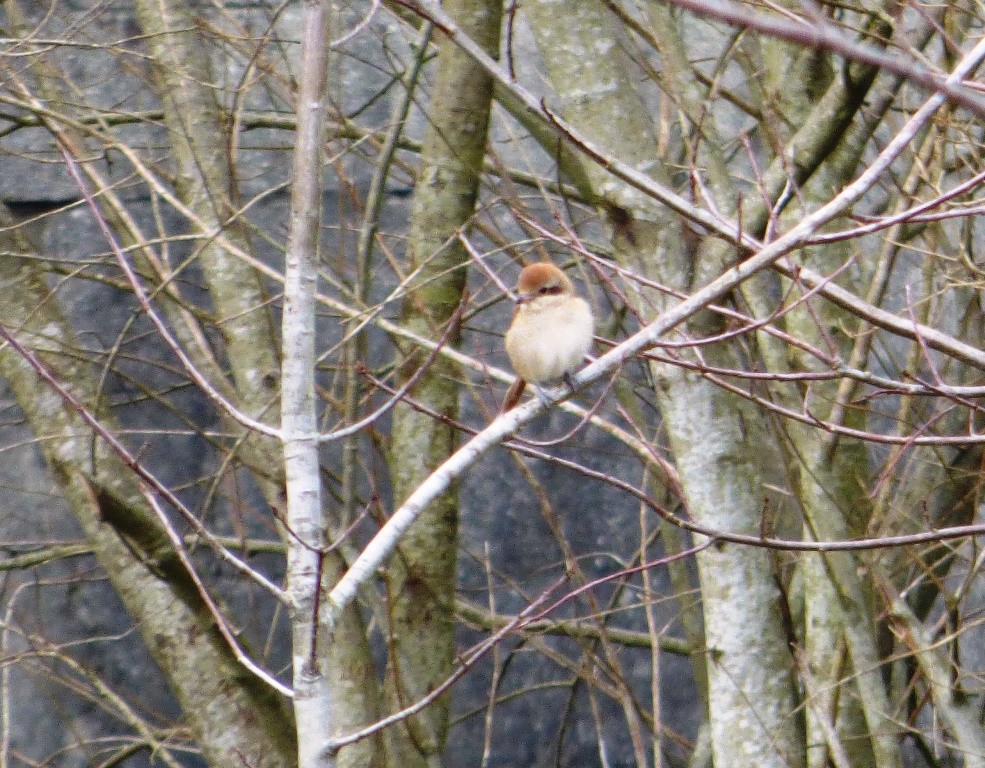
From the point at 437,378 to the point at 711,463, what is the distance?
1.15m

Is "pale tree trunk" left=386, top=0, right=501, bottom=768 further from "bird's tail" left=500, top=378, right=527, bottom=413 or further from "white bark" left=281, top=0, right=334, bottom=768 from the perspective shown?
"white bark" left=281, top=0, right=334, bottom=768

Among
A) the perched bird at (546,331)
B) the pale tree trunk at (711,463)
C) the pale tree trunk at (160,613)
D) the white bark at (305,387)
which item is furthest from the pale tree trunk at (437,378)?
the white bark at (305,387)

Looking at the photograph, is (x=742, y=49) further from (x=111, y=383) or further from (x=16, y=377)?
(x=111, y=383)

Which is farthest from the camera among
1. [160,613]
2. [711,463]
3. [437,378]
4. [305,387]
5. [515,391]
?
[437,378]

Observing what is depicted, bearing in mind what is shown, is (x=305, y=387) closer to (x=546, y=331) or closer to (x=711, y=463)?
(x=546, y=331)

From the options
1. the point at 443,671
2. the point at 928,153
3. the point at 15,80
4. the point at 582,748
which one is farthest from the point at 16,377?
the point at 582,748

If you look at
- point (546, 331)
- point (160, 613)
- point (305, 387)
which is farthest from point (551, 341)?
point (160, 613)

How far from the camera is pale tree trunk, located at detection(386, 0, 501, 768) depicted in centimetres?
395

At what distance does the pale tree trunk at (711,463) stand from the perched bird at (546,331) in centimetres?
31

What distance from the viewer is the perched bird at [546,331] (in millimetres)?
2924

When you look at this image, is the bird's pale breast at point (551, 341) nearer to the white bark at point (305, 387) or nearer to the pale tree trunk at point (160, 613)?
the white bark at point (305, 387)

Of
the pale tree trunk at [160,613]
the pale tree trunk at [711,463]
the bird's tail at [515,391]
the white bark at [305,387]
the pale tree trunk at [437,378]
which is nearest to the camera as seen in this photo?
the white bark at [305,387]

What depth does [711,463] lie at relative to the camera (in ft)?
10.7

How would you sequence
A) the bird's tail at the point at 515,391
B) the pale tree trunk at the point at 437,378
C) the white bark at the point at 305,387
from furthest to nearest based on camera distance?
1. the pale tree trunk at the point at 437,378
2. the bird's tail at the point at 515,391
3. the white bark at the point at 305,387
